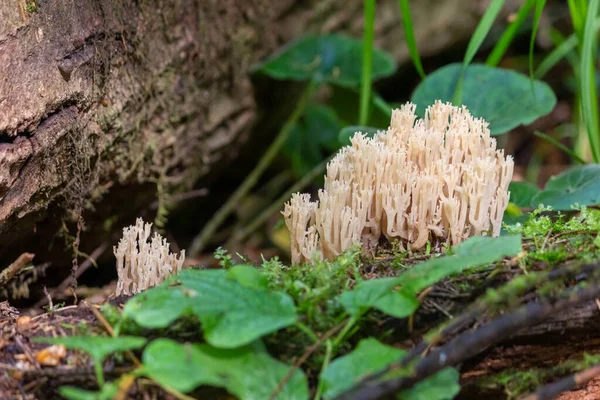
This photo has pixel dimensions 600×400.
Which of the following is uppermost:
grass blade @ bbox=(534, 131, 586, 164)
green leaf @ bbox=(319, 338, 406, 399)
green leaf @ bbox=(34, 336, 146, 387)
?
grass blade @ bbox=(534, 131, 586, 164)

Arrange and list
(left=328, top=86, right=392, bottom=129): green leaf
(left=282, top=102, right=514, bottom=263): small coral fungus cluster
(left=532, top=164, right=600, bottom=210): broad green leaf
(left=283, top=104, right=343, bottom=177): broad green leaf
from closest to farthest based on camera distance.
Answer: (left=282, top=102, right=514, bottom=263): small coral fungus cluster → (left=532, top=164, right=600, bottom=210): broad green leaf → (left=283, top=104, right=343, bottom=177): broad green leaf → (left=328, top=86, right=392, bottom=129): green leaf

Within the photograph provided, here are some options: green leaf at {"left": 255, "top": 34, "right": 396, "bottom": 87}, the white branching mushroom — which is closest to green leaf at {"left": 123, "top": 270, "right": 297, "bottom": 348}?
the white branching mushroom

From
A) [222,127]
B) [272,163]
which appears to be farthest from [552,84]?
[222,127]

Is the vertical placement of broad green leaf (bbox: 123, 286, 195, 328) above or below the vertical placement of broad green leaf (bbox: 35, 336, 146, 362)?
above

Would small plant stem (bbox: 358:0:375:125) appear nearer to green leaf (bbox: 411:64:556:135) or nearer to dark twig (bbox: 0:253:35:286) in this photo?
green leaf (bbox: 411:64:556:135)

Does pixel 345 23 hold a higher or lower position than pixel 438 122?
higher

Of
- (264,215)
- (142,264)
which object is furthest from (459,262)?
(264,215)

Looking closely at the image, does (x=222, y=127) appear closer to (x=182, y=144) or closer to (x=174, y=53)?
(x=182, y=144)

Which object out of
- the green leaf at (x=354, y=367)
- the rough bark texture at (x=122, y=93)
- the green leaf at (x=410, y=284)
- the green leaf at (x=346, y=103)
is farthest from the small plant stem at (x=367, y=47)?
the green leaf at (x=354, y=367)
